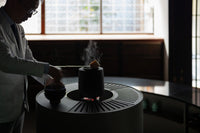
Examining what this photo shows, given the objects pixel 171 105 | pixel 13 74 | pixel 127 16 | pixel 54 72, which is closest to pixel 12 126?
pixel 13 74

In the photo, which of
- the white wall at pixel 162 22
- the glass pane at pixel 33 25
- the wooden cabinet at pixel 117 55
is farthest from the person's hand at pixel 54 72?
the glass pane at pixel 33 25

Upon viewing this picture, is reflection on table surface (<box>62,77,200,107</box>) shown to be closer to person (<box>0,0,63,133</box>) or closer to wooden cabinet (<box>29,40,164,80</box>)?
wooden cabinet (<box>29,40,164,80</box>)

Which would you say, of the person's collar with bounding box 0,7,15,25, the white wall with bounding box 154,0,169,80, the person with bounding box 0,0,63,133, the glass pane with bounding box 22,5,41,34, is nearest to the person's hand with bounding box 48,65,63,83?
the person with bounding box 0,0,63,133

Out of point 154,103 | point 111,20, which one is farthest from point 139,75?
point 111,20

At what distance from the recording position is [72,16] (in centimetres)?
409

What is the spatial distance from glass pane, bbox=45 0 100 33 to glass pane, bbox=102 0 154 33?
17cm

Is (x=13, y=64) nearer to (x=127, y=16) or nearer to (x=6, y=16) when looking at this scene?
(x=6, y=16)

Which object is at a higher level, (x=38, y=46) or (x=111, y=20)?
(x=111, y=20)

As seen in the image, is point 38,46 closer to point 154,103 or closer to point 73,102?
point 154,103

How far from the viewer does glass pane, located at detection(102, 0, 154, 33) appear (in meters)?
4.11

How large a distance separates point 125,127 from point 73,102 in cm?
34

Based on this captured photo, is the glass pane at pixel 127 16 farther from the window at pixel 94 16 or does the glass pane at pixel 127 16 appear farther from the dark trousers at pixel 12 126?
the dark trousers at pixel 12 126

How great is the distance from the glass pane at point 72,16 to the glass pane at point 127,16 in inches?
6.8

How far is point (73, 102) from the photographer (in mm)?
1391
